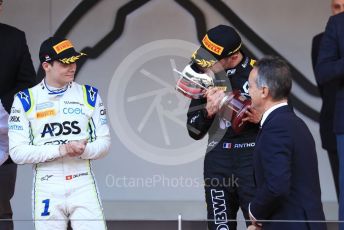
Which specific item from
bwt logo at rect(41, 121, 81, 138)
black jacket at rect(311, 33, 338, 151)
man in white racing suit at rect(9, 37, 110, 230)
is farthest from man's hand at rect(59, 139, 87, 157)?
black jacket at rect(311, 33, 338, 151)

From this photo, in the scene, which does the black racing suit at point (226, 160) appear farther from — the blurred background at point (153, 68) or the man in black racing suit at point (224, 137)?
the blurred background at point (153, 68)

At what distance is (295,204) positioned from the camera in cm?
296

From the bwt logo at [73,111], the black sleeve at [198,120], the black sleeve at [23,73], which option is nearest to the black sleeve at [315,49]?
the black sleeve at [198,120]

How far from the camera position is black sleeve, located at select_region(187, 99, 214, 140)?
3682 millimetres

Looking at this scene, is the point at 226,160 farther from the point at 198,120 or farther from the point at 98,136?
the point at 98,136

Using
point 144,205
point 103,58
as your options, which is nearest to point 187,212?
point 144,205

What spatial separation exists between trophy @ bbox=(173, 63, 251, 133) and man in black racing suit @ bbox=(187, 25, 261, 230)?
0.04m

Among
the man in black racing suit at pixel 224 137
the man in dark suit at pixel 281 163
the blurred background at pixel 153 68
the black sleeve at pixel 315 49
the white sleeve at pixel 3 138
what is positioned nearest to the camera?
the man in dark suit at pixel 281 163

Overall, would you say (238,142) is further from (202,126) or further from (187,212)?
(187,212)

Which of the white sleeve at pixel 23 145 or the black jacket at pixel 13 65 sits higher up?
the black jacket at pixel 13 65

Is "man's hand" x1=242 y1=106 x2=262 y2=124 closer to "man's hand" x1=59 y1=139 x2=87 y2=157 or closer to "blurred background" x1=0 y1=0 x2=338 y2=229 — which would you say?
"man's hand" x1=59 y1=139 x2=87 y2=157

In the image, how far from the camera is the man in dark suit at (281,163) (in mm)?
2904

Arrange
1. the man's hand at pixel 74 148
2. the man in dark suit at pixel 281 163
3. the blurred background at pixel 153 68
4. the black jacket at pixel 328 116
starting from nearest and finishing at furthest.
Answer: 1. the man in dark suit at pixel 281 163
2. the man's hand at pixel 74 148
3. the black jacket at pixel 328 116
4. the blurred background at pixel 153 68

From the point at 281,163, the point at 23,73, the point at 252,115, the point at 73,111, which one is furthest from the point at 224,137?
the point at 23,73
